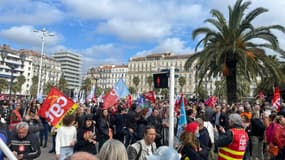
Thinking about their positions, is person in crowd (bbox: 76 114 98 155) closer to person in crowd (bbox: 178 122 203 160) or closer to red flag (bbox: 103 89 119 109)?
person in crowd (bbox: 178 122 203 160)

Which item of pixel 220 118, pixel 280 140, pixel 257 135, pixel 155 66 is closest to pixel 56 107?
pixel 280 140

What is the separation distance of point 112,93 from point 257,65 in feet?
35.3

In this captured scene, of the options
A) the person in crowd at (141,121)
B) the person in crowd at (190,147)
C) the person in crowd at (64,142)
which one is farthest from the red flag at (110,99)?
the person in crowd at (190,147)

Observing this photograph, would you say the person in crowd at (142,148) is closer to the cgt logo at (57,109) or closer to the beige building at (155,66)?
the cgt logo at (57,109)

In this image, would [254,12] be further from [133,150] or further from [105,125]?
[133,150]

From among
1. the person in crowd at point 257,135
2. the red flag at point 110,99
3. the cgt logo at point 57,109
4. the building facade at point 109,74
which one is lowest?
the person in crowd at point 257,135

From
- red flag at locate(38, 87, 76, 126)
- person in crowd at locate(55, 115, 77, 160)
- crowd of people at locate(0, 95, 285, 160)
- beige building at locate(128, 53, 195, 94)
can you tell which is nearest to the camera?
crowd of people at locate(0, 95, 285, 160)

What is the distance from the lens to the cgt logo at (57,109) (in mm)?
7504

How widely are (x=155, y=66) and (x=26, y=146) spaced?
13147cm

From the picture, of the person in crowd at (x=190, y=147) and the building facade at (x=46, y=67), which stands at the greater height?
the building facade at (x=46, y=67)

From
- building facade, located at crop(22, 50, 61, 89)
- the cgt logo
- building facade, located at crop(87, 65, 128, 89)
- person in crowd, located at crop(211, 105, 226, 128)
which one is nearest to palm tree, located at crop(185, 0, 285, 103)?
person in crowd, located at crop(211, 105, 226, 128)

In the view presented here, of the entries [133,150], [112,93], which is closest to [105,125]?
[112,93]

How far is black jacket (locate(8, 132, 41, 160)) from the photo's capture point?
5.04 metres

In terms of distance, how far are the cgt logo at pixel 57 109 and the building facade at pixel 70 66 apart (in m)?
159
